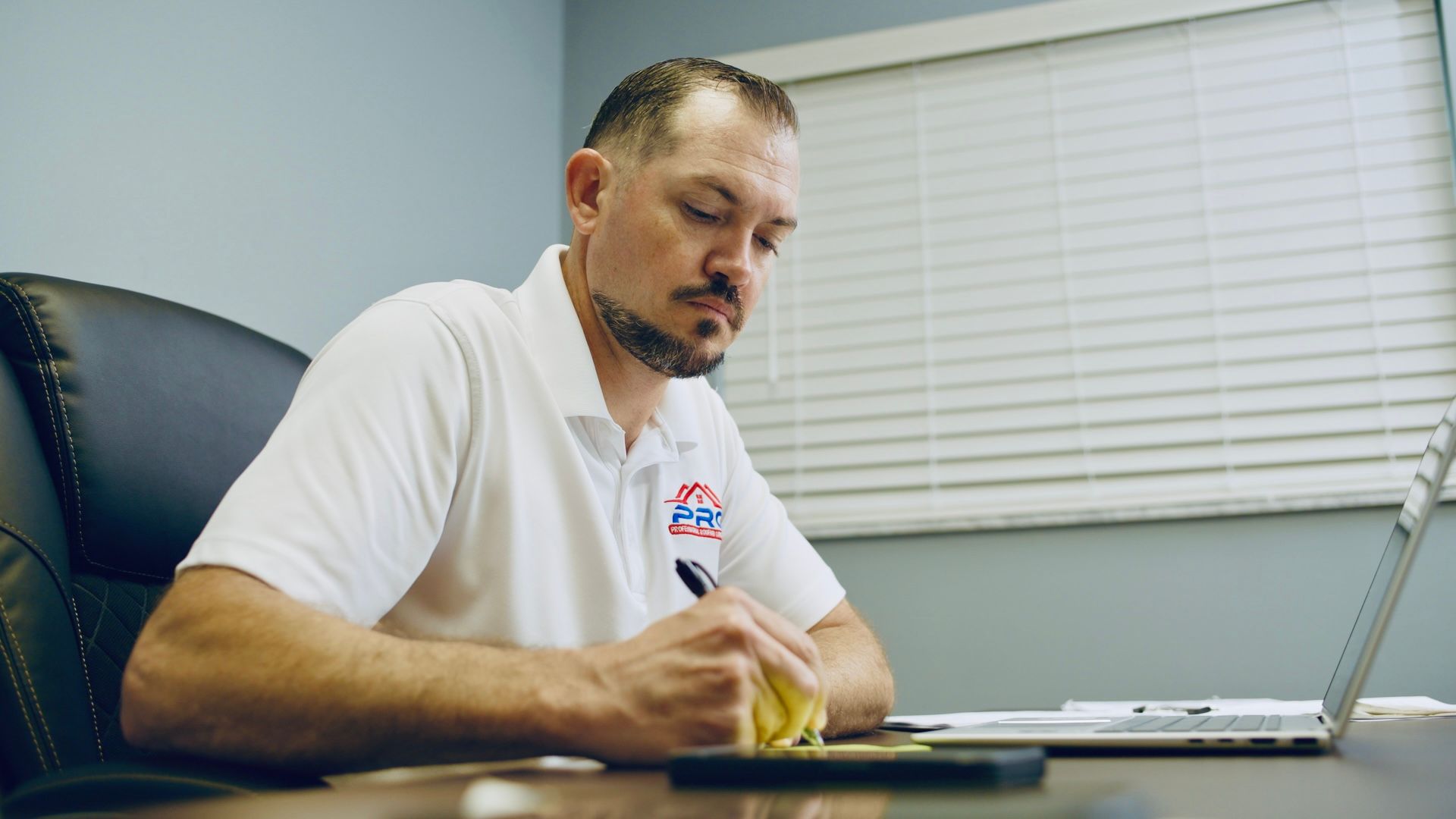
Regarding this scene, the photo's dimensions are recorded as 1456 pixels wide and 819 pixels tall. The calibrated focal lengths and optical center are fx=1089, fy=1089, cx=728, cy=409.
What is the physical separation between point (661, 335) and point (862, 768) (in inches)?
32.7

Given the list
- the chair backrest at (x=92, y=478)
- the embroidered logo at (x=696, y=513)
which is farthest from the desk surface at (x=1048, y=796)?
the embroidered logo at (x=696, y=513)

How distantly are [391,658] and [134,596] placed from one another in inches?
16.2

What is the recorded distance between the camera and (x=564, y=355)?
3.83ft

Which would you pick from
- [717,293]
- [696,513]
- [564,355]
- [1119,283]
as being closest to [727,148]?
[717,293]

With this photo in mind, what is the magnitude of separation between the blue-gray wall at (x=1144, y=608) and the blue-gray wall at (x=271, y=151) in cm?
112

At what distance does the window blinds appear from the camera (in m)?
2.20

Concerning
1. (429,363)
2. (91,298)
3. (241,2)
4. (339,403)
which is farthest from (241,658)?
(241,2)

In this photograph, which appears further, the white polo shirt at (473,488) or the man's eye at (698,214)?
the man's eye at (698,214)

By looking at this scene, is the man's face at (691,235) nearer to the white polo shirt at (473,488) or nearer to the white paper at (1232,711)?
the white polo shirt at (473,488)

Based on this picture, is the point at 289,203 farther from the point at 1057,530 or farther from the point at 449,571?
the point at 1057,530

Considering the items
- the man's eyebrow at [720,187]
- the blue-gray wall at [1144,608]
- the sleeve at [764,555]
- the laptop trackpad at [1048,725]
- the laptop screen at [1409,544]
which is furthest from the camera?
the blue-gray wall at [1144,608]

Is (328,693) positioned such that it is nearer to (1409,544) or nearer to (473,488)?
(473,488)

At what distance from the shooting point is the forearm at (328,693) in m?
0.67

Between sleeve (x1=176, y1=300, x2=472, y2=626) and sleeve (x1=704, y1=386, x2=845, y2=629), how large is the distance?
51cm
